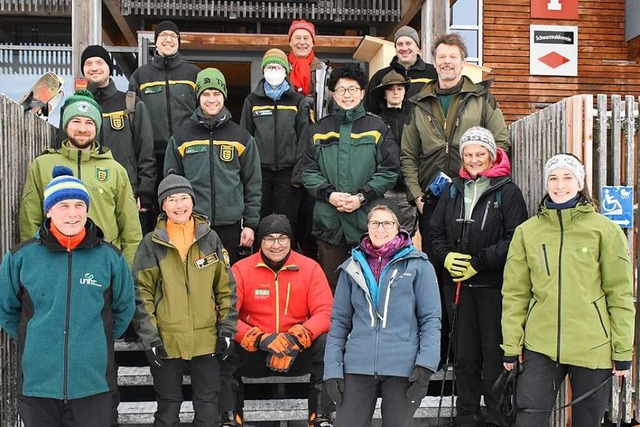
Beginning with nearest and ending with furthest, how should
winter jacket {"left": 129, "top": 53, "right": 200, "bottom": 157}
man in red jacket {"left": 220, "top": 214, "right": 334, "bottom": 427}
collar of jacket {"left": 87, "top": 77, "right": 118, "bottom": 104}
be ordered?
man in red jacket {"left": 220, "top": 214, "right": 334, "bottom": 427} → collar of jacket {"left": 87, "top": 77, "right": 118, "bottom": 104} → winter jacket {"left": 129, "top": 53, "right": 200, "bottom": 157}

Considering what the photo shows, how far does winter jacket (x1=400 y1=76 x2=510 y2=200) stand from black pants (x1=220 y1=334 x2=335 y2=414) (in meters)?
1.37

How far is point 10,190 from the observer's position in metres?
4.54

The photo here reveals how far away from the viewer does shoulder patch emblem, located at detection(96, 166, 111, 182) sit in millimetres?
4550

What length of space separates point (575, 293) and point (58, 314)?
2708mm

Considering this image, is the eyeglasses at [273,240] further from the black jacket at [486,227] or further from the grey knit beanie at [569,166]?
the grey knit beanie at [569,166]

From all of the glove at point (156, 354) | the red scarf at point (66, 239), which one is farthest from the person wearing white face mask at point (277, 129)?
the red scarf at point (66, 239)

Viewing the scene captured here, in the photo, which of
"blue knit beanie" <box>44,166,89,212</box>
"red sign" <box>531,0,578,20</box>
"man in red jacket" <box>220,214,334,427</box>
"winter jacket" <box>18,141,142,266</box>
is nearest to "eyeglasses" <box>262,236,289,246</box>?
"man in red jacket" <box>220,214,334,427</box>

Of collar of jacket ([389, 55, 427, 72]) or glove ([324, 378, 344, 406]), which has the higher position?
collar of jacket ([389, 55, 427, 72])

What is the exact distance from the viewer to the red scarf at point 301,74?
628 centimetres

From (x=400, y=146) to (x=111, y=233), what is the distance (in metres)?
2.22

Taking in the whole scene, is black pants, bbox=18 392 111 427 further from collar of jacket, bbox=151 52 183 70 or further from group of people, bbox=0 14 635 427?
collar of jacket, bbox=151 52 183 70

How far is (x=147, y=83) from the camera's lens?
225 inches

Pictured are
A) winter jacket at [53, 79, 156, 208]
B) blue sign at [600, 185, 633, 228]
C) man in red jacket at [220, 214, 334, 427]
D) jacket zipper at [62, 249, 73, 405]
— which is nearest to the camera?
jacket zipper at [62, 249, 73, 405]

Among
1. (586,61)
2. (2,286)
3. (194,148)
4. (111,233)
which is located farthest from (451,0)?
(2,286)
